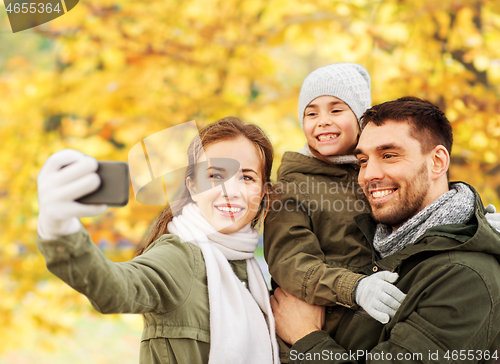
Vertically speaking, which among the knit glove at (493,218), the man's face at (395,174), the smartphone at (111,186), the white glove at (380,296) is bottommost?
the white glove at (380,296)

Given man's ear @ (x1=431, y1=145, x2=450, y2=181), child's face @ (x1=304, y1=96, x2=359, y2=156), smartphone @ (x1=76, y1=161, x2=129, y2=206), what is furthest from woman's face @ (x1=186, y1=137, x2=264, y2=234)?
smartphone @ (x1=76, y1=161, x2=129, y2=206)

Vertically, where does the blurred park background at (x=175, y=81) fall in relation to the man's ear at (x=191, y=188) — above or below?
Answer: above

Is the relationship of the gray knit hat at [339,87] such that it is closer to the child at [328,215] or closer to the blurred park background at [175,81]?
the child at [328,215]

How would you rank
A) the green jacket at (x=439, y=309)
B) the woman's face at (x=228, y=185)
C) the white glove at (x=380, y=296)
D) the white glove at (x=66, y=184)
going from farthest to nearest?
the woman's face at (x=228, y=185) → the white glove at (x=380, y=296) → the green jacket at (x=439, y=309) → the white glove at (x=66, y=184)

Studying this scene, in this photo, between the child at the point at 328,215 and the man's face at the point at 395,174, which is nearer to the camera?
the child at the point at 328,215

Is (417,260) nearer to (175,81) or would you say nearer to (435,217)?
(435,217)

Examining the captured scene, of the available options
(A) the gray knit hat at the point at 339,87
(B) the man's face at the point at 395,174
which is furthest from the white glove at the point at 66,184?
(A) the gray knit hat at the point at 339,87

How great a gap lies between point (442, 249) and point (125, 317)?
2.74m

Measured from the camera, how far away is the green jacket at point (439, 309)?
1803mm

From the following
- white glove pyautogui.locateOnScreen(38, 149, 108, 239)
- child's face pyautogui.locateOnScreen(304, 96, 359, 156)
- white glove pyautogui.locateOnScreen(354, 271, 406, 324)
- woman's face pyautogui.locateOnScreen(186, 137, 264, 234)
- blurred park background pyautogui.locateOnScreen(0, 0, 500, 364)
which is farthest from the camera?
blurred park background pyautogui.locateOnScreen(0, 0, 500, 364)

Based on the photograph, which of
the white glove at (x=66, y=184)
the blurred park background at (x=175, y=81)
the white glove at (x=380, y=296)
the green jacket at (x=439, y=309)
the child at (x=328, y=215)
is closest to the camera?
the white glove at (x=66, y=184)

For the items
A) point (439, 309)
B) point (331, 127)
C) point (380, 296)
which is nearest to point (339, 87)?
point (331, 127)

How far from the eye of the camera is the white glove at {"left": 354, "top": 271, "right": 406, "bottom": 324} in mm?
1912

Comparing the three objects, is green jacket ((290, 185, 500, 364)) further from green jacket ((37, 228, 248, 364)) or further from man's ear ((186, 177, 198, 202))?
man's ear ((186, 177, 198, 202))
